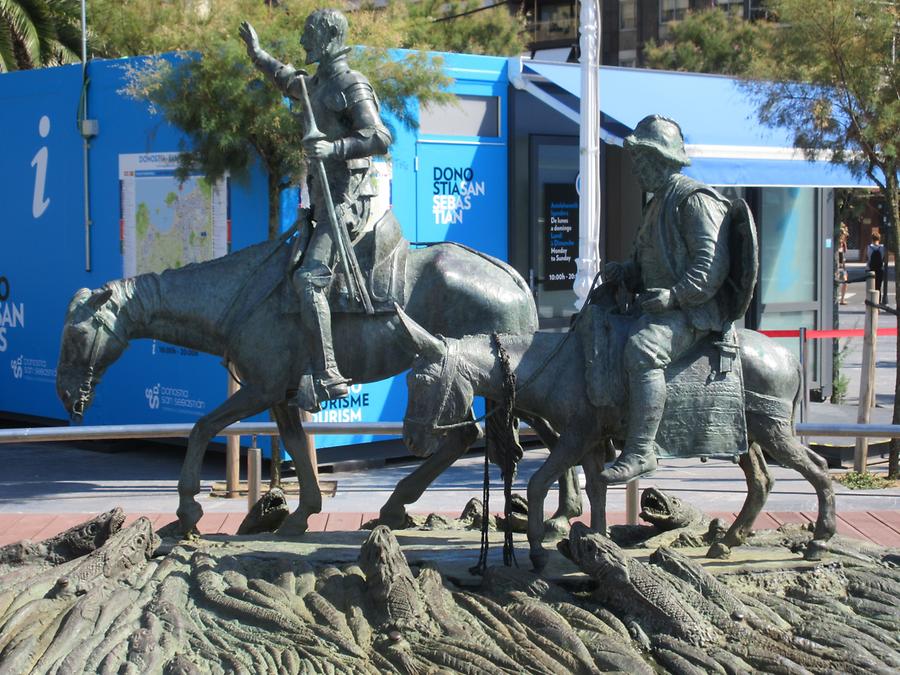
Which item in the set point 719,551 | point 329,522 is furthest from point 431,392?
point 329,522

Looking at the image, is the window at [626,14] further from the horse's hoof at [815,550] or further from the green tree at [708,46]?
the horse's hoof at [815,550]

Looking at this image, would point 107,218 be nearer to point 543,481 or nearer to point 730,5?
point 543,481

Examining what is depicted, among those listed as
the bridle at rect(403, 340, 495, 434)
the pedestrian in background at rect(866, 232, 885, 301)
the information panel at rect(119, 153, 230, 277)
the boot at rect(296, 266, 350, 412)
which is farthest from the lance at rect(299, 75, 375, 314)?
the pedestrian in background at rect(866, 232, 885, 301)

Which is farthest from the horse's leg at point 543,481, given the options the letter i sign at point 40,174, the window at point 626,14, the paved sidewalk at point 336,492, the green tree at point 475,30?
the window at point 626,14

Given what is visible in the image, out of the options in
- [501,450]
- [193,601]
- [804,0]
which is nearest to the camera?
[193,601]

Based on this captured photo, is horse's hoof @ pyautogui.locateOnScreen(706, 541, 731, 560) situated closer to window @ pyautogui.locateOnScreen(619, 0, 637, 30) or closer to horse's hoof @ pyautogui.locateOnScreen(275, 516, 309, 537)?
horse's hoof @ pyautogui.locateOnScreen(275, 516, 309, 537)

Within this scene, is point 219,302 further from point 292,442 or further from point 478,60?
point 478,60

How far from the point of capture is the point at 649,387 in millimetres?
5488

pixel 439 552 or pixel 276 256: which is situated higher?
pixel 276 256

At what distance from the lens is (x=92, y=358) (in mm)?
6410

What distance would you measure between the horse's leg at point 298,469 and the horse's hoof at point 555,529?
45.3 inches

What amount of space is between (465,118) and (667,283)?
627 centimetres

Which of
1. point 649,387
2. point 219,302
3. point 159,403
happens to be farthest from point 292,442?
point 159,403

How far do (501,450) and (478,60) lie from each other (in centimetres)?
646
